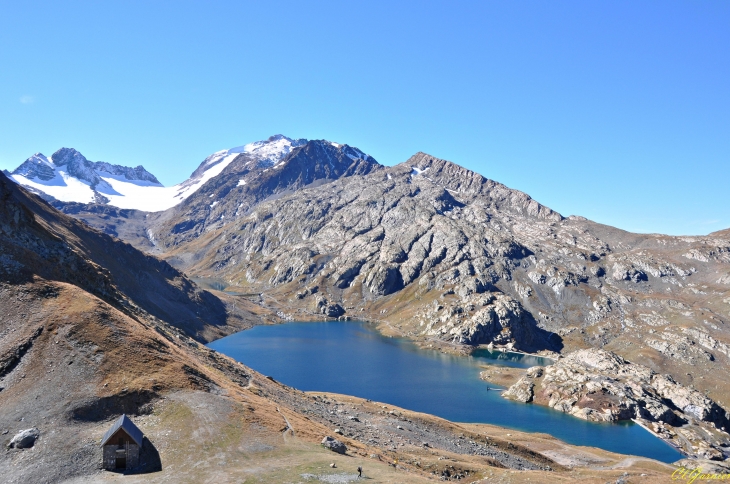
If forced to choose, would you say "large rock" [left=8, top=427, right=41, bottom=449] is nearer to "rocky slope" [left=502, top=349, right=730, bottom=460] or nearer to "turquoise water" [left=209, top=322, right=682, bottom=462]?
"turquoise water" [left=209, top=322, right=682, bottom=462]

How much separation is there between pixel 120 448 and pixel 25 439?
10389 millimetres

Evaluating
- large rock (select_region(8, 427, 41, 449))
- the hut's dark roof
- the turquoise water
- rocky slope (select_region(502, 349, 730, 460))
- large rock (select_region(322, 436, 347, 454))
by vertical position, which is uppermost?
the hut's dark roof

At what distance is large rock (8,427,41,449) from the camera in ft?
135

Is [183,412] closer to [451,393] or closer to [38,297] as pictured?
[38,297]

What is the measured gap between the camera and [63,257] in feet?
230

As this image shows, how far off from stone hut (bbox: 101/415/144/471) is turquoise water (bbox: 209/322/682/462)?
96589 millimetres

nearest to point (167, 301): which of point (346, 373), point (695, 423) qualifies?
point (346, 373)

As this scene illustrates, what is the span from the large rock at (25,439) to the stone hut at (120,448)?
27.4ft

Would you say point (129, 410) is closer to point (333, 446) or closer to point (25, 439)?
point (25, 439)

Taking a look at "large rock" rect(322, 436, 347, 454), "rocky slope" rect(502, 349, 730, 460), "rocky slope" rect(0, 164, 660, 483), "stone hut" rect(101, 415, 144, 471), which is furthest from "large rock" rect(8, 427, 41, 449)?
"rocky slope" rect(502, 349, 730, 460)

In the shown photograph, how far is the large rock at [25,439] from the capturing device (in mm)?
41219

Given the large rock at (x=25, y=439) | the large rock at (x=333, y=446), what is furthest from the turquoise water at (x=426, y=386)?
the large rock at (x=25, y=439)

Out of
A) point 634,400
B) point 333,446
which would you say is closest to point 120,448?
point 333,446

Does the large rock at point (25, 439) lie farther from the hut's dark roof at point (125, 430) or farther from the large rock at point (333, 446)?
the large rock at point (333, 446)
